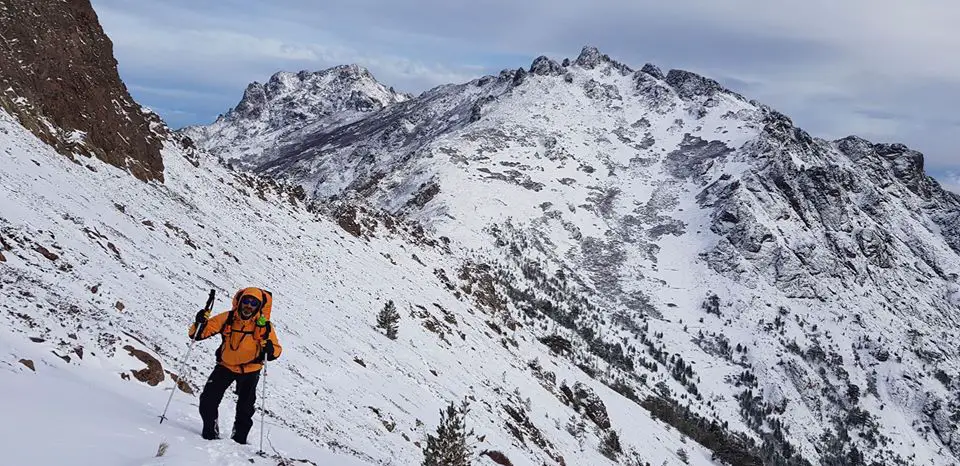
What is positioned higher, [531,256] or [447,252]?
[531,256]

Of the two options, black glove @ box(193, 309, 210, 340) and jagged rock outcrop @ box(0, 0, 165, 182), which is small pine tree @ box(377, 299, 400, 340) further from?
black glove @ box(193, 309, 210, 340)

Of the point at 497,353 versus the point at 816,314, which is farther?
the point at 816,314

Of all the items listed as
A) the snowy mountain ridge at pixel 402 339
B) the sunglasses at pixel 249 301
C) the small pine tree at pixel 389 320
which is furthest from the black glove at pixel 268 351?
the small pine tree at pixel 389 320

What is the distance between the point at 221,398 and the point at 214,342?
920 centimetres

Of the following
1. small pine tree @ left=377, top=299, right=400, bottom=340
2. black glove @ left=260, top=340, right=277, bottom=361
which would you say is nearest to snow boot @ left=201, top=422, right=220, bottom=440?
black glove @ left=260, top=340, right=277, bottom=361

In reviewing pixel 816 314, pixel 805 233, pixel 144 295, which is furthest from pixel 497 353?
pixel 805 233

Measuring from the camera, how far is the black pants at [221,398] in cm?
950

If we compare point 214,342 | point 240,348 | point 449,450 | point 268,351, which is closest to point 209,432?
point 240,348

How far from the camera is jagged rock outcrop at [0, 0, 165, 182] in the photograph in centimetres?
2636

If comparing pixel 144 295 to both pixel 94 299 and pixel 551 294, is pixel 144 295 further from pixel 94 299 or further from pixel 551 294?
pixel 551 294

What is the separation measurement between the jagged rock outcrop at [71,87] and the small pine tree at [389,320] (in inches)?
518

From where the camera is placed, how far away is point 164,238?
2488cm

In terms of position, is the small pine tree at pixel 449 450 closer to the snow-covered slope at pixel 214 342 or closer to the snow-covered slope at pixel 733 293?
the snow-covered slope at pixel 214 342

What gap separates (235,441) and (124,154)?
25161mm
